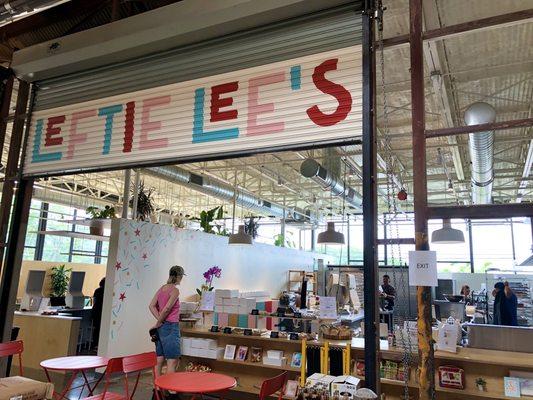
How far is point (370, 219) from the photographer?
102 inches

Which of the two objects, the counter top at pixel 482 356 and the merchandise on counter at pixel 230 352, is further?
the merchandise on counter at pixel 230 352

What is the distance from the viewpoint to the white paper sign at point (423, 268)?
2467mm

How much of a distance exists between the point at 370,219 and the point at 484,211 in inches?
26.6

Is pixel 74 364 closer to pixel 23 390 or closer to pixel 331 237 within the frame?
pixel 23 390

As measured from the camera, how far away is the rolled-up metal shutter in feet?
9.70

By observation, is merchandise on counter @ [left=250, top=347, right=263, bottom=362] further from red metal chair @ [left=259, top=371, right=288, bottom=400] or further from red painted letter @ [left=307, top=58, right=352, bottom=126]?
red painted letter @ [left=307, top=58, right=352, bottom=126]

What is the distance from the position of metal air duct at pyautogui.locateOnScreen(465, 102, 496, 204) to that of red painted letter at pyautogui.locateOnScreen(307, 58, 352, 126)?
9.58ft

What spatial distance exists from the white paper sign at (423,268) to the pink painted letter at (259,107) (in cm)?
130

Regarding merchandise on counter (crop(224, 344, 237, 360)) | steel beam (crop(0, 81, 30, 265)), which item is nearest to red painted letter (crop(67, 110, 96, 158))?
steel beam (crop(0, 81, 30, 265))

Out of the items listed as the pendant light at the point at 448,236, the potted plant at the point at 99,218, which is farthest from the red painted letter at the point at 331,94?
the pendant light at the point at 448,236

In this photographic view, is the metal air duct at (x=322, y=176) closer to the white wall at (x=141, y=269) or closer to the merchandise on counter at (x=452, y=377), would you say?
the white wall at (x=141, y=269)

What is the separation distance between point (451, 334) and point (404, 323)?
0.59m

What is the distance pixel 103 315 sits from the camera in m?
6.45

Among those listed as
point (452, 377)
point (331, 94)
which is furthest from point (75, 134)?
point (452, 377)
